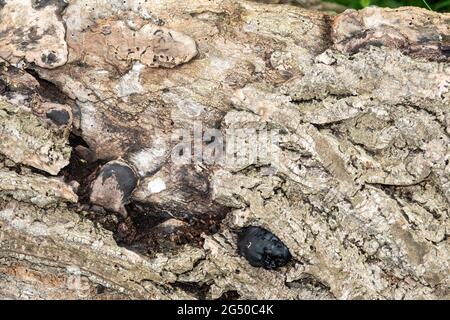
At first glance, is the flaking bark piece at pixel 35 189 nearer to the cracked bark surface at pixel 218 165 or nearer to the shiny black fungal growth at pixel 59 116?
Answer: the cracked bark surface at pixel 218 165

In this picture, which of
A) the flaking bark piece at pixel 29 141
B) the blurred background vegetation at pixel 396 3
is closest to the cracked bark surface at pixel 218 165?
the flaking bark piece at pixel 29 141

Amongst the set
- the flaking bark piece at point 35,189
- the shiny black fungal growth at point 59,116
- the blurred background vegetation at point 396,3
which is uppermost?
the shiny black fungal growth at point 59,116

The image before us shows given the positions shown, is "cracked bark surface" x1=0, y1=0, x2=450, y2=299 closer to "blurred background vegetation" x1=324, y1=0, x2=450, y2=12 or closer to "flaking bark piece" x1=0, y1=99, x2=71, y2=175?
"flaking bark piece" x1=0, y1=99, x2=71, y2=175

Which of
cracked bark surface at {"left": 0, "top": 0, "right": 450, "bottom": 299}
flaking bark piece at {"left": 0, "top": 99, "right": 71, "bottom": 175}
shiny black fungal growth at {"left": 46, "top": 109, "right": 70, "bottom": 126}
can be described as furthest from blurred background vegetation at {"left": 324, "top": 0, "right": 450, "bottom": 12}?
flaking bark piece at {"left": 0, "top": 99, "right": 71, "bottom": 175}

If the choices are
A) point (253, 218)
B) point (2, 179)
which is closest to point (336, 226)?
point (253, 218)

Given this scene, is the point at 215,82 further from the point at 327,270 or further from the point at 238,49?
the point at 327,270

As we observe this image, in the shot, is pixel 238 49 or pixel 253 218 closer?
pixel 253 218
